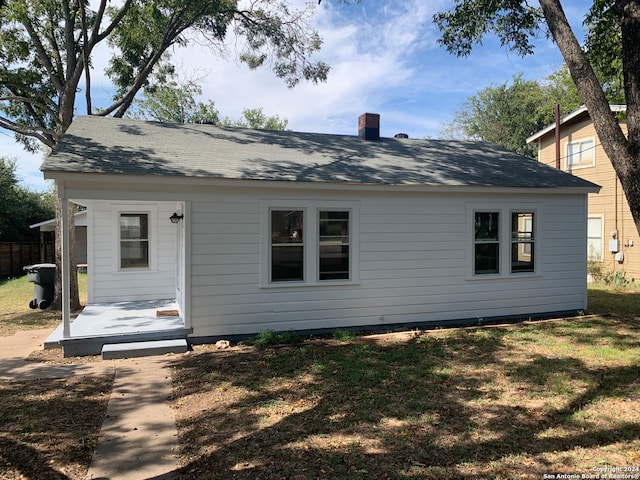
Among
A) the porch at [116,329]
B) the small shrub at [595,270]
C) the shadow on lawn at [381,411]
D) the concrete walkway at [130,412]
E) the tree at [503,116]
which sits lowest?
the concrete walkway at [130,412]

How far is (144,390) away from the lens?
5195 millimetres

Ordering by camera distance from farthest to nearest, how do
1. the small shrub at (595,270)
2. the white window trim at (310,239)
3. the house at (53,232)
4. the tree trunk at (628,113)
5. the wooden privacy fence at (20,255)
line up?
1. the house at (53,232)
2. the wooden privacy fence at (20,255)
3. the small shrub at (595,270)
4. the white window trim at (310,239)
5. the tree trunk at (628,113)

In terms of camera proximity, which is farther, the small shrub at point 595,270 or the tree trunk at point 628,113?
the small shrub at point 595,270

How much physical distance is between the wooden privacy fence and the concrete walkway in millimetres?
14868

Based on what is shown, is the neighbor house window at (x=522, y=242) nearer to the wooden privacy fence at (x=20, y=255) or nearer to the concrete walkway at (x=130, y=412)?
the concrete walkway at (x=130, y=412)

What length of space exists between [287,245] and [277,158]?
1.92m

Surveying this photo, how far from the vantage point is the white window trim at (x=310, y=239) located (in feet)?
24.5

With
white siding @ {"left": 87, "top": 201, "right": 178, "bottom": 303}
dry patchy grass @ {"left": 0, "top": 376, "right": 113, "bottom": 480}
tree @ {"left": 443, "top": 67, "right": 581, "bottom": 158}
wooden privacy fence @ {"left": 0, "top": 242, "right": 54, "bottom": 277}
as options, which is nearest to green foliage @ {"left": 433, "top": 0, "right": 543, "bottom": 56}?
white siding @ {"left": 87, "top": 201, "right": 178, "bottom": 303}

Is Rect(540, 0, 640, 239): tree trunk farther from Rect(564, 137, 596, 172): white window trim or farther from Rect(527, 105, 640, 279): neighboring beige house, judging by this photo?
Rect(564, 137, 596, 172): white window trim

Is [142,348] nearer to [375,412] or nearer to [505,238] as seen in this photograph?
[375,412]

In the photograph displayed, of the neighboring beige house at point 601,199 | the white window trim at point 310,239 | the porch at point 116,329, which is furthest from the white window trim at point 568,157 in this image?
the porch at point 116,329

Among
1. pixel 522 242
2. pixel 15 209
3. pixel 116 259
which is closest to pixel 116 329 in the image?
pixel 116 259

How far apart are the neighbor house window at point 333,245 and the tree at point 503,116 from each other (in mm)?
34084

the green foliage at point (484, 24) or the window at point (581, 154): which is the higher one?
the green foliage at point (484, 24)
